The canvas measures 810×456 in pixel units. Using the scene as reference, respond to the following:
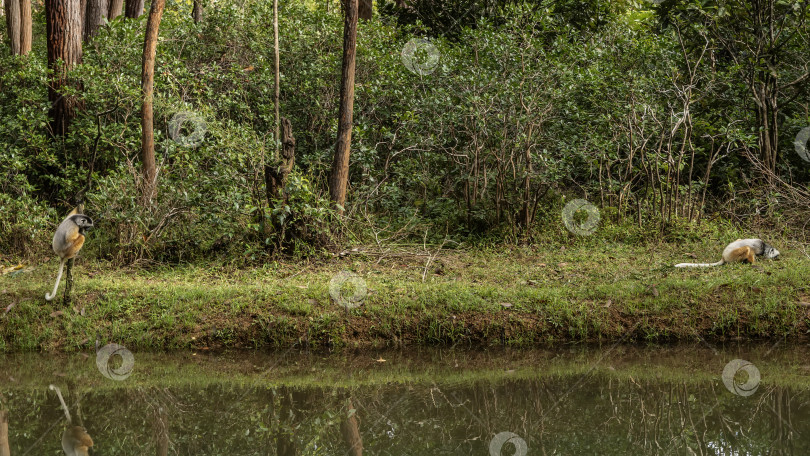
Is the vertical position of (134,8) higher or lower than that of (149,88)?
higher

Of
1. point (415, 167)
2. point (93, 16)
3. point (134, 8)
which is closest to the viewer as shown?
point (415, 167)

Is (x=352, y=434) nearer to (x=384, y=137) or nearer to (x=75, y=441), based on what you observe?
(x=75, y=441)

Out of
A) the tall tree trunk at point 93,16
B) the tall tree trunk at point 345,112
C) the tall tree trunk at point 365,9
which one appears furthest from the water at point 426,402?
the tall tree trunk at point 365,9

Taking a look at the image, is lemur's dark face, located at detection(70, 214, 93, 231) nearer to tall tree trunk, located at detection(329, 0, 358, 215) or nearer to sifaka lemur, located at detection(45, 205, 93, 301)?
sifaka lemur, located at detection(45, 205, 93, 301)

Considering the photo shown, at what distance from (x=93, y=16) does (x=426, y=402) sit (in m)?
9.39

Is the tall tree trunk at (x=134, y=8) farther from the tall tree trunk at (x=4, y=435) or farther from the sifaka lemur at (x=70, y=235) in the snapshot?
the tall tree trunk at (x=4, y=435)

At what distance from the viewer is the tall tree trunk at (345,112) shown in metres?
9.10

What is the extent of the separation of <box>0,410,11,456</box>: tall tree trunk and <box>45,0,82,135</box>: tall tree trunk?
21.3 ft

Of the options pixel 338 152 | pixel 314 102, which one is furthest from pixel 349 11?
pixel 314 102

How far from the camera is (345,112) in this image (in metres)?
9.30

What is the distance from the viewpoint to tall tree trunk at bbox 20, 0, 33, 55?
1282cm

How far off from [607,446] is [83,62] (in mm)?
9164

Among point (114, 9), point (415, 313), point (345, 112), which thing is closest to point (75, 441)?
point (415, 313)

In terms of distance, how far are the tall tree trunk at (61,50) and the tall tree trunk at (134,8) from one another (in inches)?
99.0
